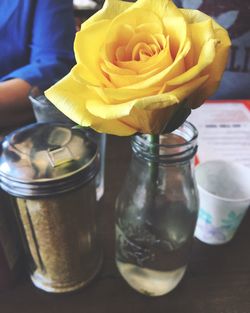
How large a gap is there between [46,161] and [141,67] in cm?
16

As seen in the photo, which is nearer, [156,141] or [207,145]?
[156,141]

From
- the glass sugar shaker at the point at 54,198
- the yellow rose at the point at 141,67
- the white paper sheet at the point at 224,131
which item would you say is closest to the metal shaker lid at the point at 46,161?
the glass sugar shaker at the point at 54,198

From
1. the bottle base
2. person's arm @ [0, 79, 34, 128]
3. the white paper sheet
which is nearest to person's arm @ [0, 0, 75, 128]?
person's arm @ [0, 79, 34, 128]

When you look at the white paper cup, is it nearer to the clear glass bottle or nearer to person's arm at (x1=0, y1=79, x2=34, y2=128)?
the clear glass bottle

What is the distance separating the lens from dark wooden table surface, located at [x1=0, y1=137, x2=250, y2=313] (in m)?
0.40

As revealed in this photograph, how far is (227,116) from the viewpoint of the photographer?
707 millimetres

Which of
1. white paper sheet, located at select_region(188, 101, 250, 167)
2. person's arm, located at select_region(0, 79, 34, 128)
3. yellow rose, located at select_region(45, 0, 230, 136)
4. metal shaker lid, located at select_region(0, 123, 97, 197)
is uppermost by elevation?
yellow rose, located at select_region(45, 0, 230, 136)

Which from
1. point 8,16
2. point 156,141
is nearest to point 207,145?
point 156,141

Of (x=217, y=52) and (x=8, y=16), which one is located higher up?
(x=217, y=52)

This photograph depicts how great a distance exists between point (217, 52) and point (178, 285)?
0.95 ft

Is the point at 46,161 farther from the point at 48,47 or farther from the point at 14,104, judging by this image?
the point at 48,47

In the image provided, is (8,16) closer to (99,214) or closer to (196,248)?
(99,214)

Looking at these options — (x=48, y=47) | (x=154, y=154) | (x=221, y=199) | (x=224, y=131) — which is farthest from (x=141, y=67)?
(x=48, y=47)

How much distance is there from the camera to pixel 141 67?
0.77 feet
